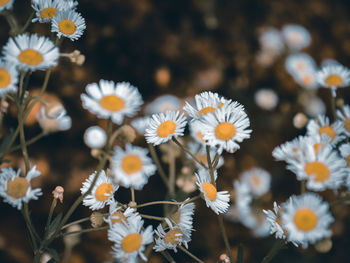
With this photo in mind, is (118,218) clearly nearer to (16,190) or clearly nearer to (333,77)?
(16,190)

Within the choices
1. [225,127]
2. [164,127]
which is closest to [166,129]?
[164,127]

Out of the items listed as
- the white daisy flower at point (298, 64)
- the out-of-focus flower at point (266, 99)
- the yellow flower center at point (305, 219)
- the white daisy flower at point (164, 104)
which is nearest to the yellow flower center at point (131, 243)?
the yellow flower center at point (305, 219)

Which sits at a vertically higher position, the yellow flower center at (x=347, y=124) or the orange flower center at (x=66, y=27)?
the yellow flower center at (x=347, y=124)

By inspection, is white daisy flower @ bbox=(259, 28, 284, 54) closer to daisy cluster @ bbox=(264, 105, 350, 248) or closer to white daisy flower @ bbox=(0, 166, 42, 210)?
daisy cluster @ bbox=(264, 105, 350, 248)

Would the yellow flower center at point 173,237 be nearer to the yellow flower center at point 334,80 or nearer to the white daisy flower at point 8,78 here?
the white daisy flower at point 8,78

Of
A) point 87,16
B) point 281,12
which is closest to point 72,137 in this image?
point 87,16

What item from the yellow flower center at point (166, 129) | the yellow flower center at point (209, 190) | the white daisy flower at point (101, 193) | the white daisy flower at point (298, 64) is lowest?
the white daisy flower at point (101, 193)

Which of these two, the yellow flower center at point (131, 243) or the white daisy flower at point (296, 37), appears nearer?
the yellow flower center at point (131, 243)
